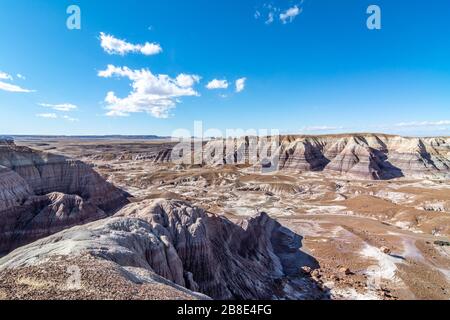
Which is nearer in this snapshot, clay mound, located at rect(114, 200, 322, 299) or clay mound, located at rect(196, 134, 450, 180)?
clay mound, located at rect(114, 200, 322, 299)

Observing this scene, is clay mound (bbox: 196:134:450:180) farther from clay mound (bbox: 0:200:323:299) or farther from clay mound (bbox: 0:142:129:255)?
clay mound (bbox: 0:142:129:255)

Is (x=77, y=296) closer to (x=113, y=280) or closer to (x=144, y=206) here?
(x=113, y=280)

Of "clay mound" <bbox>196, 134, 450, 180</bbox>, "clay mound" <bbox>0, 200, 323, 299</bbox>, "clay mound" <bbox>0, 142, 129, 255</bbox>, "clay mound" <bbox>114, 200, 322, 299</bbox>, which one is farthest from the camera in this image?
"clay mound" <bbox>196, 134, 450, 180</bbox>

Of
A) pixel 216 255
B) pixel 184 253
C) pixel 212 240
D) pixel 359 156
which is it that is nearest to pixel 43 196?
pixel 184 253

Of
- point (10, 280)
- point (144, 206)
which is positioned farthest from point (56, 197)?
point (10, 280)

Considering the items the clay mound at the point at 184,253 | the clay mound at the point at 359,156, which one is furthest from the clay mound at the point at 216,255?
the clay mound at the point at 359,156

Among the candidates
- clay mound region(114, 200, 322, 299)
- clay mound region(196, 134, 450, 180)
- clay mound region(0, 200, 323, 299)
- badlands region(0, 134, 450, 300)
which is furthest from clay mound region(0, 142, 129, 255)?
clay mound region(196, 134, 450, 180)
